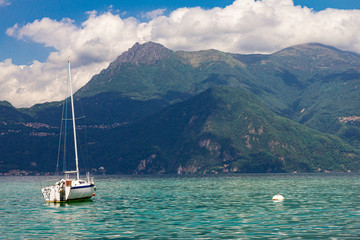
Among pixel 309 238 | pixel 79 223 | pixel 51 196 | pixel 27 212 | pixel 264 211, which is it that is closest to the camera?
pixel 309 238

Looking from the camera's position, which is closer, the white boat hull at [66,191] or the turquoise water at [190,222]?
the turquoise water at [190,222]

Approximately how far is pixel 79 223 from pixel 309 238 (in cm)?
3356

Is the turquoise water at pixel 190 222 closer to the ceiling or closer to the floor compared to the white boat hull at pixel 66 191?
closer to the floor

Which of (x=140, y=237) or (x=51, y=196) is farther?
(x=51, y=196)

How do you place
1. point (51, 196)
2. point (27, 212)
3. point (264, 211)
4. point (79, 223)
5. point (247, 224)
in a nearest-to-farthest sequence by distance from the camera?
point (247, 224), point (79, 223), point (264, 211), point (27, 212), point (51, 196)

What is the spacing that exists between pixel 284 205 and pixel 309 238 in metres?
37.7

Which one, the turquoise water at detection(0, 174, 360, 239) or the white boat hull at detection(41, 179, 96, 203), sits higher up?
the white boat hull at detection(41, 179, 96, 203)

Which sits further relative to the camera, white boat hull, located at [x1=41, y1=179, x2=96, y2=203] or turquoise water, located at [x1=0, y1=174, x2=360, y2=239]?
white boat hull, located at [x1=41, y1=179, x2=96, y2=203]

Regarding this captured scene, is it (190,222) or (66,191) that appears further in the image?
(66,191)

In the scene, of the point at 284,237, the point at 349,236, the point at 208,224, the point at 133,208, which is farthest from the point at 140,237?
the point at 133,208

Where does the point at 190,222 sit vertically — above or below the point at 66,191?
below

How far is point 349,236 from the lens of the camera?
48500 mm

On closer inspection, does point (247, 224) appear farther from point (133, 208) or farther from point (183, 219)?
point (133, 208)

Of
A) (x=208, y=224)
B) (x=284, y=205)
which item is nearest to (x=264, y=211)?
(x=284, y=205)
